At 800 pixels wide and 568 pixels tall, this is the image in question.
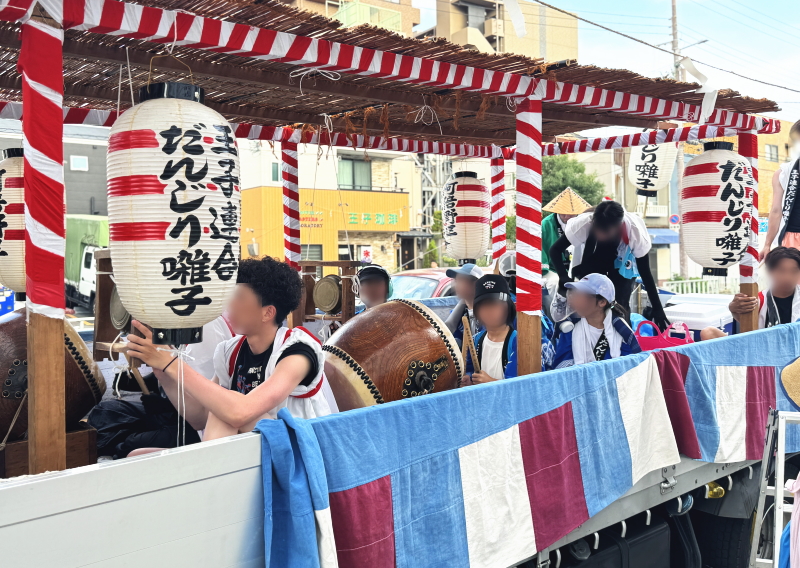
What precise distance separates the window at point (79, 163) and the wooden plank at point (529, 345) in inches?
705

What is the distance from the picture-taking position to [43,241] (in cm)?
233

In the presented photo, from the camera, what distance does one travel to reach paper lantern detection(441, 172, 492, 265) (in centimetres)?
704

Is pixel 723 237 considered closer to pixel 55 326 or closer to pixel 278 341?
pixel 278 341

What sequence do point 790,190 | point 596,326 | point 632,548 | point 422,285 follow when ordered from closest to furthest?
point 632,548 → point 596,326 → point 790,190 → point 422,285

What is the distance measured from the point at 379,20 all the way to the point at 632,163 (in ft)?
69.3

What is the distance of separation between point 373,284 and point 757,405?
2756 mm

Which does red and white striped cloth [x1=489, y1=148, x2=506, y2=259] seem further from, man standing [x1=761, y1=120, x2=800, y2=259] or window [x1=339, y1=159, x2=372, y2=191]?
window [x1=339, y1=159, x2=372, y2=191]

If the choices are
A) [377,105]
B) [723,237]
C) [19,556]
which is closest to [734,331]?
[723,237]

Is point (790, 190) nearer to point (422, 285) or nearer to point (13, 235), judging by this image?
point (422, 285)

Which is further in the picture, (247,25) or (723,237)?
(723,237)

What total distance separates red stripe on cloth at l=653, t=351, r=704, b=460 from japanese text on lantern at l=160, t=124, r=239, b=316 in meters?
2.48

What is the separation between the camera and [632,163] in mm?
12242

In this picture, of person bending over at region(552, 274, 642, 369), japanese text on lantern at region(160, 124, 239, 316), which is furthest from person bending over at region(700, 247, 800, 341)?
japanese text on lantern at region(160, 124, 239, 316)

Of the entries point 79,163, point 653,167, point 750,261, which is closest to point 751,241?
point 750,261
